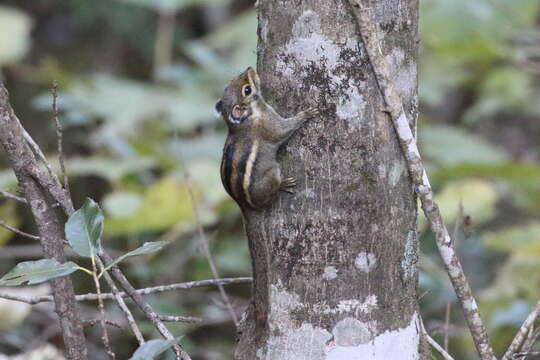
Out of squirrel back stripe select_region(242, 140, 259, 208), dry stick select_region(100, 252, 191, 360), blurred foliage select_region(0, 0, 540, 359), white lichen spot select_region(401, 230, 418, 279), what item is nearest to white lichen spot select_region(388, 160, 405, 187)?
white lichen spot select_region(401, 230, 418, 279)

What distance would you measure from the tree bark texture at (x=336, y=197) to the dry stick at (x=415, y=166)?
0.07 ft

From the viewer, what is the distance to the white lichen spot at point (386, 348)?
6.65ft

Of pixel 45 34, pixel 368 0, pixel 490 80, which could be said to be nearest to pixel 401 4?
pixel 368 0

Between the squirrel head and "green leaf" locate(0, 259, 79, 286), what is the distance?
755 millimetres

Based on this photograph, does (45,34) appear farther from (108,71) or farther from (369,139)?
(369,139)

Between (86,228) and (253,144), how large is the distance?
0.56m

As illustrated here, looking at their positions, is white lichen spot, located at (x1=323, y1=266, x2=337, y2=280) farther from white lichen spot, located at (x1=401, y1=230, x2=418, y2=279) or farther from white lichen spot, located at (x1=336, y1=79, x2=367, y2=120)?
white lichen spot, located at (x1=336, y1=79, x2=367, y2=120)

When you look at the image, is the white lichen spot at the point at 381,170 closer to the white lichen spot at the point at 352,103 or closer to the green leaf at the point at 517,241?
the white lichen spot at the point at 352,103

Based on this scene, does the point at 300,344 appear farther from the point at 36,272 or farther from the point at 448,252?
the point at 36,272

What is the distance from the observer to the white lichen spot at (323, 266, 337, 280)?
202cm

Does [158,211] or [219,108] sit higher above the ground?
[219,108]

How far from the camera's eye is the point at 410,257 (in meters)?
2.12

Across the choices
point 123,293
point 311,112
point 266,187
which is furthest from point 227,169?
point 123,293

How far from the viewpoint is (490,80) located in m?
6.43
